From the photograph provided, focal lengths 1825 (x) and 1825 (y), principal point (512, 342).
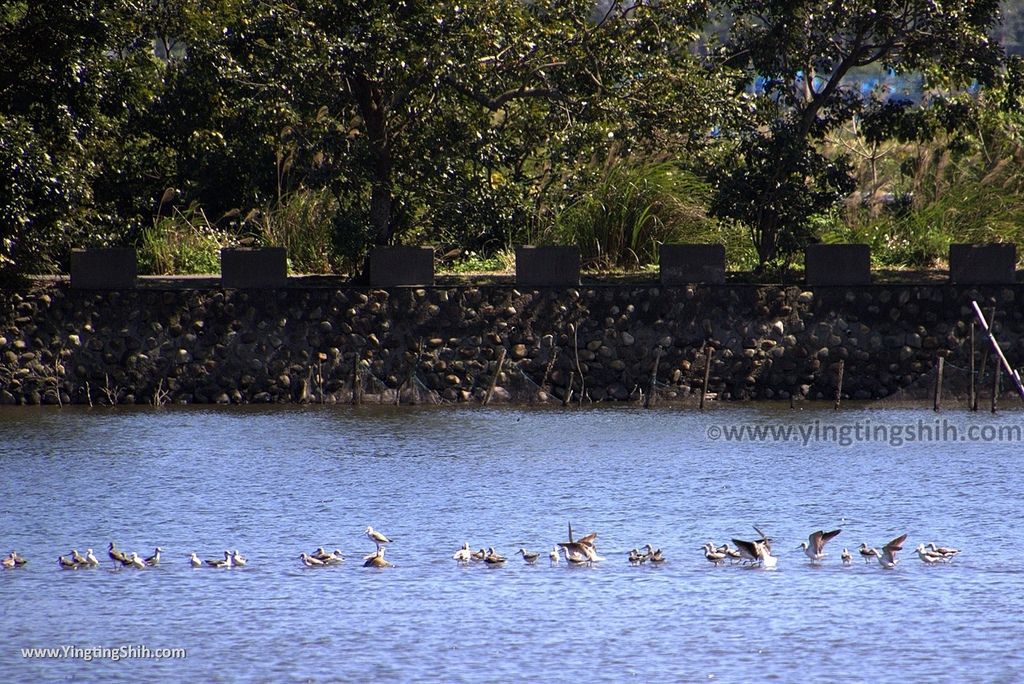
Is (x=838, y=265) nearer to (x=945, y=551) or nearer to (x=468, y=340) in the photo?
(x=468, y=340)

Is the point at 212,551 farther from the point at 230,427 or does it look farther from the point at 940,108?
the point at 940,108

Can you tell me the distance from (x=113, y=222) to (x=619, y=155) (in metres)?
7.77

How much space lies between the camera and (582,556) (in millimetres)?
13945

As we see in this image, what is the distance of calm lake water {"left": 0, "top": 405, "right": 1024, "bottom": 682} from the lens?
37.8ft

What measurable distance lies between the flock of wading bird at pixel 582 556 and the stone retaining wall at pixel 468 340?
10.2 metres

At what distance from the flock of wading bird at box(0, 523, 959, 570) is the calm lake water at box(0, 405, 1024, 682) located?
0.38ft

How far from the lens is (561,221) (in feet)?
87.5

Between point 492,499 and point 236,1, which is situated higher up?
point 236,1

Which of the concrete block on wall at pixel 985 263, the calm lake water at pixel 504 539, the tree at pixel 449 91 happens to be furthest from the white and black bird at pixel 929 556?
the tree at pixel 449 91

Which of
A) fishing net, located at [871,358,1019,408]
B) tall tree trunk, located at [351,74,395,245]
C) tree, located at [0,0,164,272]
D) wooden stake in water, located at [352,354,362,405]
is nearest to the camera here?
tree, located at [0,0,164,272]

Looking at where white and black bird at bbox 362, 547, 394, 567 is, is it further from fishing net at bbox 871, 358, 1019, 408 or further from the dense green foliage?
fishing net at bbox 871, 358, 1019, 408

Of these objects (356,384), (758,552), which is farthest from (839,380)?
(758,552)

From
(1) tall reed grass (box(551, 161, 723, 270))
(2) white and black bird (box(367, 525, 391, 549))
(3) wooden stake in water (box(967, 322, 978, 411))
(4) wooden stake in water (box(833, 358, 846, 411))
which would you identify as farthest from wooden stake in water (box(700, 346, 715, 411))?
(2) white and black bird (box(367, 525, 391, 549))

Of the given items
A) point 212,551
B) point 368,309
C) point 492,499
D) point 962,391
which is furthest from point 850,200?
point 212,551
